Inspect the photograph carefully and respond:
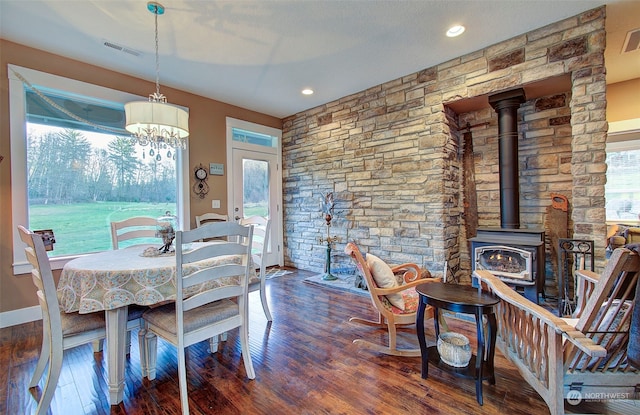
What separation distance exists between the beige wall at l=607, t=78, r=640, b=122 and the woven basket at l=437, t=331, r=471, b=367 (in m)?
3.94

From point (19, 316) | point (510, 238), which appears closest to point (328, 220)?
point (510, 238)

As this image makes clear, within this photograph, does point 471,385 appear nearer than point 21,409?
No

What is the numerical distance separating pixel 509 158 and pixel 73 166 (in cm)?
486

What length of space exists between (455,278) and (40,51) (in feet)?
17.3

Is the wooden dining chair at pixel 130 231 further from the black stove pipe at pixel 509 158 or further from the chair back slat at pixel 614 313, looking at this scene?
the black stove pipe at pixel 509 158

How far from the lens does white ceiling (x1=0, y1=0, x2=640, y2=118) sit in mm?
2262

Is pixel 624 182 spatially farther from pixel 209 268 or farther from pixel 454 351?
pixel 209 268

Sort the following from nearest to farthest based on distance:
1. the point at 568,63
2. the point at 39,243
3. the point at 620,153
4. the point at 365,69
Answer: the point at 39,243
the point at 568,63
the point at 365,69
the point at 620,153

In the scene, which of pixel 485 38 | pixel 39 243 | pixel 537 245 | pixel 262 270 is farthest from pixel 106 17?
pixel 537 245

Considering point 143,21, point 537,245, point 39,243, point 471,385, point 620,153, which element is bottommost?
point 471,385

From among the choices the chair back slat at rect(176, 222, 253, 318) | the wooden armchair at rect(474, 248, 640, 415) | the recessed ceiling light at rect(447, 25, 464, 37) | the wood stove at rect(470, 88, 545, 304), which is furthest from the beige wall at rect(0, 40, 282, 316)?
the wooden armchair at rect(474, 248, 640, 415)

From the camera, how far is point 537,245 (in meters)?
2.72

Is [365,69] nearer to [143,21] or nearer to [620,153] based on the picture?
[143,21]

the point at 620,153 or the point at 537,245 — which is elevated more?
the point at 620,153
